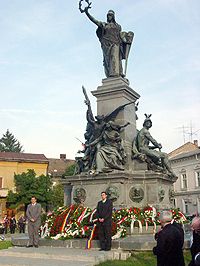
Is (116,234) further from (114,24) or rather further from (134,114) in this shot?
(114,24)

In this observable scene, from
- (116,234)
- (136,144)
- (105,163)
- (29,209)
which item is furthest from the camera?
(136,144)

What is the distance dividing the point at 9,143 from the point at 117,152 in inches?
2240

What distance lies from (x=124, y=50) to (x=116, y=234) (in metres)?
8.46

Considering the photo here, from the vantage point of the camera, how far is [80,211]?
10469mm

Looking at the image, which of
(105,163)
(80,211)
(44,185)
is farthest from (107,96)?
(44,185)

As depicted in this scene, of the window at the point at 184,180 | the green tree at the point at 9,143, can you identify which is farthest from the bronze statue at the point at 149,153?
the green tree at the point at 9,143

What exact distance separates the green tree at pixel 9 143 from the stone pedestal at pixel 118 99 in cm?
5386

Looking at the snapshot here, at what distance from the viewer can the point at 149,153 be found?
1266 cm

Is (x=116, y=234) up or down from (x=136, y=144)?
down

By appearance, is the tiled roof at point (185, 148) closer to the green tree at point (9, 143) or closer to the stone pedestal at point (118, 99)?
the green tree at point (9, 143)

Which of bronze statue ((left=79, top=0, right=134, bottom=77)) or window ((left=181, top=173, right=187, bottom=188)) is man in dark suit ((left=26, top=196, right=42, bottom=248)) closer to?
bronze statue ((left=79, top=0, right=134, bottom=77))

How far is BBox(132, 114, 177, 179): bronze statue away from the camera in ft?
41.4

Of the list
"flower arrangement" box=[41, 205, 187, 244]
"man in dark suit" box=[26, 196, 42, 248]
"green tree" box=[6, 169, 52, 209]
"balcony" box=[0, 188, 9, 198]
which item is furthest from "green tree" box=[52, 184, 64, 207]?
"man in dark suit" box=[26, 196, 42, 248]

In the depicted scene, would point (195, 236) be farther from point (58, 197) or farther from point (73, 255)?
point (58, 197)
